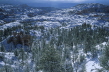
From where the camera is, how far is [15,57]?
43.0 metres

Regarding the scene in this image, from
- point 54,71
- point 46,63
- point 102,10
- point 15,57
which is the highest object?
point 102,10

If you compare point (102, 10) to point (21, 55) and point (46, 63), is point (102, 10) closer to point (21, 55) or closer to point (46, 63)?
point (21, 55)

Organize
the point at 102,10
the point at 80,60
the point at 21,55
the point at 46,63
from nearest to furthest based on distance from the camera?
1. the point at 46,63
2. the point at 80,60
3. the point at 21,55
4. the point at 102,10

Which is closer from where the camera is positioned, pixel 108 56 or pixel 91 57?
pixel 108 56

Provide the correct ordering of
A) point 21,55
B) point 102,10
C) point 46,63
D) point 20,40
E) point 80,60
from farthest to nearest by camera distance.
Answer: point 102,10 < point 20,40 < point 21,55 < point 80,60 < point 46,63

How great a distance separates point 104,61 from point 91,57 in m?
24.4

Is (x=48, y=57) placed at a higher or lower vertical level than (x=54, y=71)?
higher

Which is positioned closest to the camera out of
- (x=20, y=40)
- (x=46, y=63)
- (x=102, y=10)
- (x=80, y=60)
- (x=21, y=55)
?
(x=46, y=63)

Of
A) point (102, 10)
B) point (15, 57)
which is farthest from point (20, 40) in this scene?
point (102, 10)

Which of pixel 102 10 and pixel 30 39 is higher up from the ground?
pixel 102 10

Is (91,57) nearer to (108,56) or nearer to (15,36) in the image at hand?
(108,56)

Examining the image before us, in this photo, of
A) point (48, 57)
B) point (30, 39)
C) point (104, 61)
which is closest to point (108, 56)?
point (104, 61)

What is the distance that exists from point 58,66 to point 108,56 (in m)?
7.41

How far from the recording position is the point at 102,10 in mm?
198125
